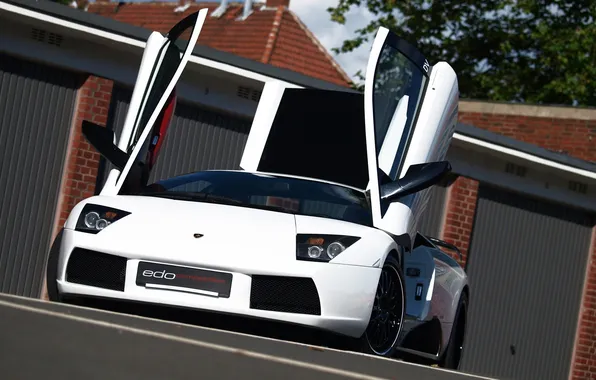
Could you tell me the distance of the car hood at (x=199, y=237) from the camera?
21.8ft

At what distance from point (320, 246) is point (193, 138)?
24.4ft

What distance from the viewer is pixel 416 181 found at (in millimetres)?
7758

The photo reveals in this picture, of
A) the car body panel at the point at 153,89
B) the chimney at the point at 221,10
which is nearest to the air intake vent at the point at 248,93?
the car body panel at the point at 153,89

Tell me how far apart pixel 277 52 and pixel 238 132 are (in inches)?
982

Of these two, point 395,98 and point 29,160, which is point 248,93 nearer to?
point 29,160


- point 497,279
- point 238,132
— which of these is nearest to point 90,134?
point 238,132

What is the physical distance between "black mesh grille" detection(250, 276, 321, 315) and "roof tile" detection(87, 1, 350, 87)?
31798 mm

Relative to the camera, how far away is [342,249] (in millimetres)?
6805

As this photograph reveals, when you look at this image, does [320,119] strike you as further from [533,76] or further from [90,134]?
[533,76]

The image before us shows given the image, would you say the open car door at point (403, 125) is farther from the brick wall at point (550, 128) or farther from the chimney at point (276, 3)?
the chimney at point (276, 3)

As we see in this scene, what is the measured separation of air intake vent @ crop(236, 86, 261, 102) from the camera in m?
14.4

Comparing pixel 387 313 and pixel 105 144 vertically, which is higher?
pixel 105 144

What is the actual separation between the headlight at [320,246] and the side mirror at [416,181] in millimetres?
1021

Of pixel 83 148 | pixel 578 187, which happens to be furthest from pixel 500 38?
pixel 83 148
